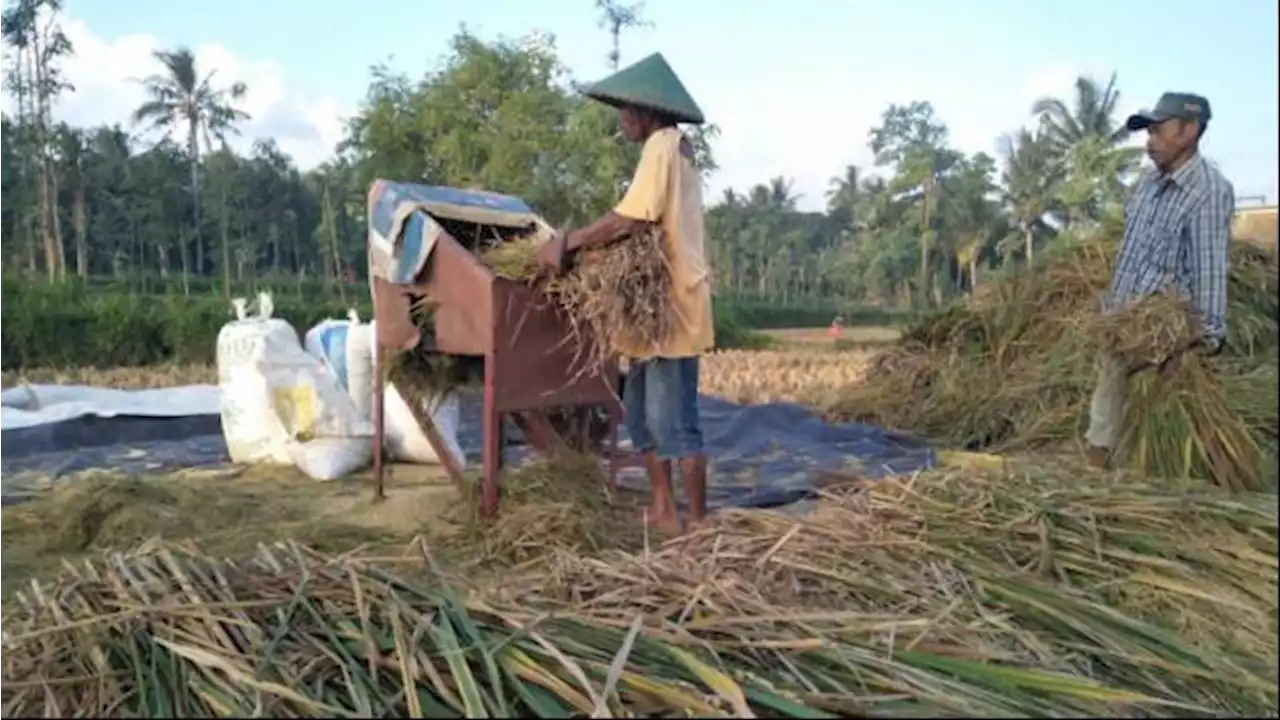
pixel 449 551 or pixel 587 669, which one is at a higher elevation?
pixel 587 669

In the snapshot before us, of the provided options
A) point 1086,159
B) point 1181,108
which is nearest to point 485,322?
point 1181,108

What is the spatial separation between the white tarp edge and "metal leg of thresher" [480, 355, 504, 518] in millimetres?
4434

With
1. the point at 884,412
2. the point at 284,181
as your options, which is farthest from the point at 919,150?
the point at 884,412

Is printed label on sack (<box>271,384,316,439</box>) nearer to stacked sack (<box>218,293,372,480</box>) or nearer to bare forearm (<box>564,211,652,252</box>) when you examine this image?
stacked sack (<box>218,293,372,480</box>)

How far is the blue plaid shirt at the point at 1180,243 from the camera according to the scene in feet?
7.72

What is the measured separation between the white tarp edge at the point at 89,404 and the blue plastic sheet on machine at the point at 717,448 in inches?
5.4

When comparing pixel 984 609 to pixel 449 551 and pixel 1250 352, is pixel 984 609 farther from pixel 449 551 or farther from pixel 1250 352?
pixel 449 551

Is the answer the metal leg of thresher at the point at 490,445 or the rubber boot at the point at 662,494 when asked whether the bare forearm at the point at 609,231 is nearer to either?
the metal leg of thresher at the point at 490,445

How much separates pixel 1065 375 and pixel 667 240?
341cm

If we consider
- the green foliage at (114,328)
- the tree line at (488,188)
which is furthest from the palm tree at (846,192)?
the green foliage at (114,328)

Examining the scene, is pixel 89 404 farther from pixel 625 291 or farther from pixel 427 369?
pixel 625 291

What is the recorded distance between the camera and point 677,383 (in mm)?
3820

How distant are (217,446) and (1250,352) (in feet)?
20.2

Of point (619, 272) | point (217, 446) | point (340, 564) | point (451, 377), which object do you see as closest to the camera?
point (340, 564)
